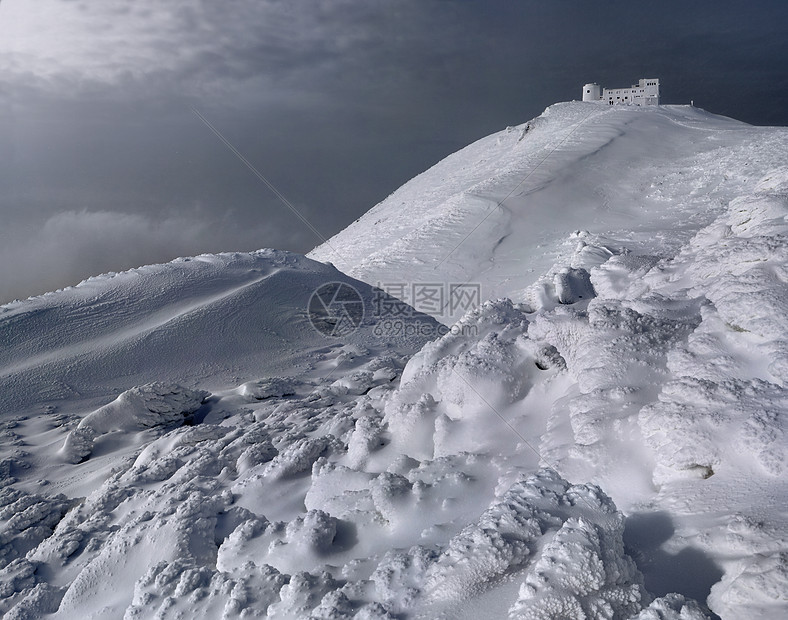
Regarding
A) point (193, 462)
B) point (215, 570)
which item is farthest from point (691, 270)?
point (193, 462)

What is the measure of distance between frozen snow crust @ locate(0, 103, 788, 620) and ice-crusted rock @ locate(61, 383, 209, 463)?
0.02 m

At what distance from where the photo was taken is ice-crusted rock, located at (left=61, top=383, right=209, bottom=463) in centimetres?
454

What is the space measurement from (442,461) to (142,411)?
3.23 metres

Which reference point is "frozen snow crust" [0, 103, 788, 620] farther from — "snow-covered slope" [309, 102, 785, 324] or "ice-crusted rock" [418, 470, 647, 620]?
"snow-covered slope" [309, 102, 785, 324]

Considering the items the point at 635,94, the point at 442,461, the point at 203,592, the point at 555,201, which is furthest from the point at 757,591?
the point at 635,94

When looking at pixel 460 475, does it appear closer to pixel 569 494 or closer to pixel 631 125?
pixel 569 494

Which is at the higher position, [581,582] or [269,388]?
[581,582]

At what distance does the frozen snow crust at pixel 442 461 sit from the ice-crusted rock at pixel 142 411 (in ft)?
0.07

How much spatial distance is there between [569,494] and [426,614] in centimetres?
60

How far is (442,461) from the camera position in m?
2.33

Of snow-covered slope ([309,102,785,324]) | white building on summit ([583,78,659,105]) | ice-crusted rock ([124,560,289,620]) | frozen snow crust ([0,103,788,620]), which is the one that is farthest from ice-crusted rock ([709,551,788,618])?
white building on summit ([583,78,659,105])

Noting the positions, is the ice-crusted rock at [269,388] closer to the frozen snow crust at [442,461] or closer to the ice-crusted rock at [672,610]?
the frozen snow crust at [442,461]

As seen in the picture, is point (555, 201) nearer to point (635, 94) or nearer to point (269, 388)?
point (269, 388)

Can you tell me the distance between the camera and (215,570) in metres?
2.22
